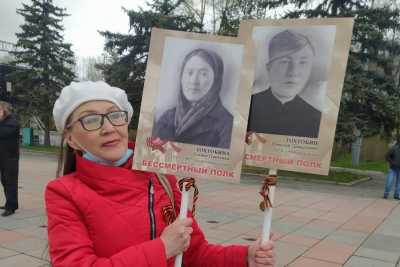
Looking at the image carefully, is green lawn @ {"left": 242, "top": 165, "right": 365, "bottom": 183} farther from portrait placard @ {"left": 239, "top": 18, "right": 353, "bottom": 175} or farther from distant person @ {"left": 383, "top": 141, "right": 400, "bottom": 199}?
portrait placard @ {"left": 239, "top": 18, "right": 353, "bottom": 175}

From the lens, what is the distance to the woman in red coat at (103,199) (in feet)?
4.98

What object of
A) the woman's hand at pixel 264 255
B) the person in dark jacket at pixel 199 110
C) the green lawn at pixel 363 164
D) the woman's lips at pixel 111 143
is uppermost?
the person in dark jacket at pixel 199 110

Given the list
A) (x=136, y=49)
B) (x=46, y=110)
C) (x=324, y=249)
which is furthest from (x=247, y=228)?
(x=46, y=110)

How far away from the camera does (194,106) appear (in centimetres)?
181

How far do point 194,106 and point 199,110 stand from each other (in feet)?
0.09

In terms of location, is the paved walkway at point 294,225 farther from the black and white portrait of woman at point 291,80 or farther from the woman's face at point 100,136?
the black and white portrait of woman at point 291,80

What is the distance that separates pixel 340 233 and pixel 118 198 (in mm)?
5994

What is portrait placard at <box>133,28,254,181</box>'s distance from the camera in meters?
1.78

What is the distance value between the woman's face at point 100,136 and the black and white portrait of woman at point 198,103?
188 millimetres

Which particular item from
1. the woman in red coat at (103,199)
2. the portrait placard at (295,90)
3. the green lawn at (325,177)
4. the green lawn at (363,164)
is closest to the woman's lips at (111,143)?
the woman in red coat at (103,199)

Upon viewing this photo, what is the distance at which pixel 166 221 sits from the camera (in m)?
1.73

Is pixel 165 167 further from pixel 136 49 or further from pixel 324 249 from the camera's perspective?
pixel 136 49

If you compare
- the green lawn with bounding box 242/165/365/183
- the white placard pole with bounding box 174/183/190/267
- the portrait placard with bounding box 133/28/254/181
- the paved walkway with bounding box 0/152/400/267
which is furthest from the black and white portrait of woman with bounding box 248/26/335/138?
the green lawn with bounding box 242/165/365/183

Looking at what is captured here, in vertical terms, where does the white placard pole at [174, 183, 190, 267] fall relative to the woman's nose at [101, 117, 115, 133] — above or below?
below
